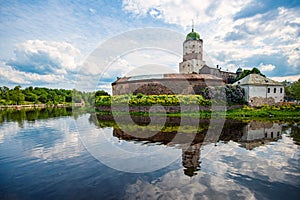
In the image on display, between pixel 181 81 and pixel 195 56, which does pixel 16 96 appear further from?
pixel 195 56

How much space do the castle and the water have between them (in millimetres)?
21498

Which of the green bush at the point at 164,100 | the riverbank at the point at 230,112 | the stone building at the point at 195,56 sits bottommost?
the riverbank at the point at 230,112

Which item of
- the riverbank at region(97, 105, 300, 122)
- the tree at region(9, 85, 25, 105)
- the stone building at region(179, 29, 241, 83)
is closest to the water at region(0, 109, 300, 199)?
the riverbank at region(97, 105, 300, 122)

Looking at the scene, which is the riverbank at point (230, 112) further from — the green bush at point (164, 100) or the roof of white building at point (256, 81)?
the roof of white building at point (256, 81)

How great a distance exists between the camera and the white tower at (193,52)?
42.8m

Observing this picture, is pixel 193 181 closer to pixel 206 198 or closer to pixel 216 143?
pixel 206 198

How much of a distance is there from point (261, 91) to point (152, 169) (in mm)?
29100

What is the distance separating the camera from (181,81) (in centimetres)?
3322

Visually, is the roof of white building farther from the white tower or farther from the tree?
the tree

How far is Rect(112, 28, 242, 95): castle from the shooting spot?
32594mm

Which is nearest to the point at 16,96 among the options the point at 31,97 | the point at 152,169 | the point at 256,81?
the point at 31,97

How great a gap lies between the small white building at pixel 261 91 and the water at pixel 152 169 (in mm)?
19091

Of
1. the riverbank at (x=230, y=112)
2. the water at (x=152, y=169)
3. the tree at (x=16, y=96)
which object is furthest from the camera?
the tree at (x=16, y=96)

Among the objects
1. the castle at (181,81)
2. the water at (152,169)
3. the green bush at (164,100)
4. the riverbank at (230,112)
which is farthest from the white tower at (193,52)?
the water at (152,169)
